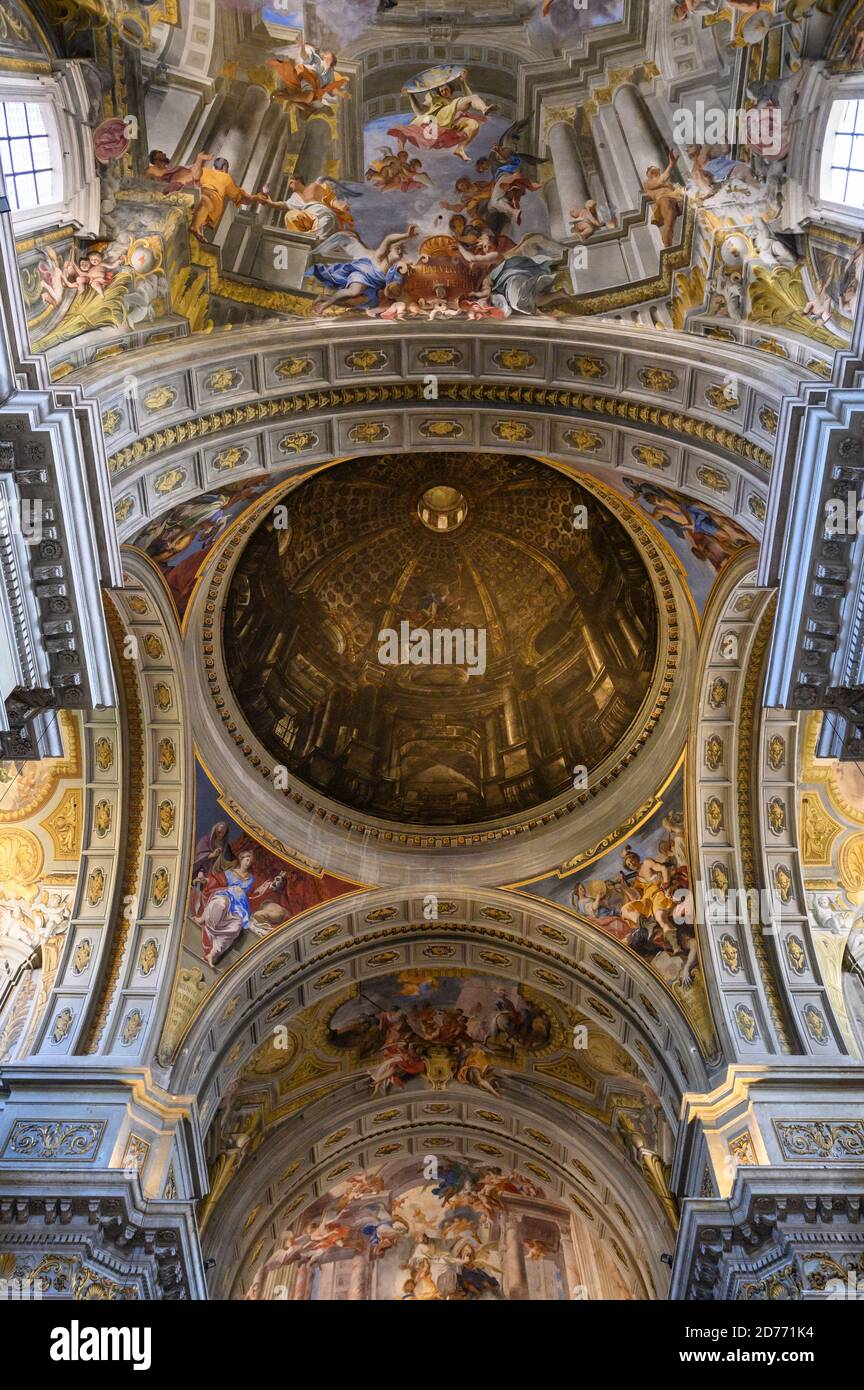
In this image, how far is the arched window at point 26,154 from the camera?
10516mm

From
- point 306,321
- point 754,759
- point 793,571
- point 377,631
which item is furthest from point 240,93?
point 754,759

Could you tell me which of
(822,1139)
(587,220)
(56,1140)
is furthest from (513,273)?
(56,1140)

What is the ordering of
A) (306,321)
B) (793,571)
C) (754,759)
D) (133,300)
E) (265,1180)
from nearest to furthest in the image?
1. (793,571)
2. (133,300)
3. (306,321)
4. (754,759)
5. (265,1180)

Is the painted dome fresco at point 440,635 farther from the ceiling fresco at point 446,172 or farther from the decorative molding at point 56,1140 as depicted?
the decorative molding at point 56,1140

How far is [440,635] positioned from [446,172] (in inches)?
327

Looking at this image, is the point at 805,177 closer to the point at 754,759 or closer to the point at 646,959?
the point at 754,759

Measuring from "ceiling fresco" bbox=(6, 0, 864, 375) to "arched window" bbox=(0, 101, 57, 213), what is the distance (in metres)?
0.41

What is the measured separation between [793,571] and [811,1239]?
7.15 metres

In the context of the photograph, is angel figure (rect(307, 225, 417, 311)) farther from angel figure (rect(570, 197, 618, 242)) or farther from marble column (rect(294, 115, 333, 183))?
angel figure (rect(570, 197, 618, 242))

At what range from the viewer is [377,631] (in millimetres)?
19875

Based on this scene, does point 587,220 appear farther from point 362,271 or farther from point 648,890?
point 648,890

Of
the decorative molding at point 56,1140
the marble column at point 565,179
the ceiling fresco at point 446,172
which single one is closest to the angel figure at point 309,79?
the ceiling fresco at point 446,172

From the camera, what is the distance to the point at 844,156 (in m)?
11.0

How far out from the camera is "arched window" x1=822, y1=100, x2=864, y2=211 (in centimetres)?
1086
